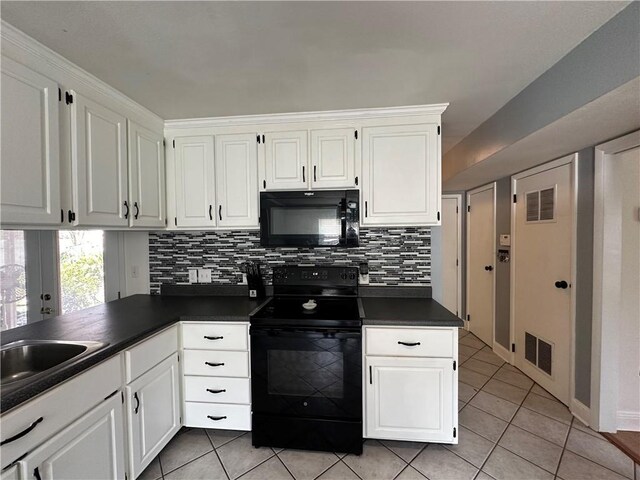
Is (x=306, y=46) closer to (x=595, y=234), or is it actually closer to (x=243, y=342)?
(x=243, y=342)

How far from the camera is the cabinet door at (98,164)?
1542 millimetres

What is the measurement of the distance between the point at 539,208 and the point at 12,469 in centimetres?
355

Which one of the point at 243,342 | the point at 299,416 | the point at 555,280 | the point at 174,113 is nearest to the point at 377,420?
the point at 299,416

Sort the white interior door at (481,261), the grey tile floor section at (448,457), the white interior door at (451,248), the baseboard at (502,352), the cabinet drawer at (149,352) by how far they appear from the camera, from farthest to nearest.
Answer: the white interior door at (451,248) < the white interior door at (481,261) < the baseboard at (502,352) < the grey tile floor section at (448,457) < the cabinet drawer at (149,352)

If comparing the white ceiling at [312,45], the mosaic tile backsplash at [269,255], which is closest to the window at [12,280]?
the mosaic tile backsplash at [269,255]

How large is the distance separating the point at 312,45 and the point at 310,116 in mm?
748

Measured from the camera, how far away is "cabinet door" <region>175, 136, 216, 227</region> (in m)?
2.24

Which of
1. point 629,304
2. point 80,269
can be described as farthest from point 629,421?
point 80,269

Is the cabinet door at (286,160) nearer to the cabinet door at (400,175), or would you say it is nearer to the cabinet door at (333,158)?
the cabinet door at (333,158)

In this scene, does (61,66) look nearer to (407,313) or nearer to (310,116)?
(310,116)

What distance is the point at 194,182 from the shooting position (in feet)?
7.42

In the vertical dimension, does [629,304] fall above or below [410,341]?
above

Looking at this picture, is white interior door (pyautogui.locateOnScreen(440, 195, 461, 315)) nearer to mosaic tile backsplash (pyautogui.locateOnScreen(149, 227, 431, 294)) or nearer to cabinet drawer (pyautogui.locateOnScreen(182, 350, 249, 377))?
mosaic tile backsplash (pyautogui.locateOnScreen(149, 227, 431, 294))

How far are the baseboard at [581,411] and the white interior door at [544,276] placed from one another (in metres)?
0.09
